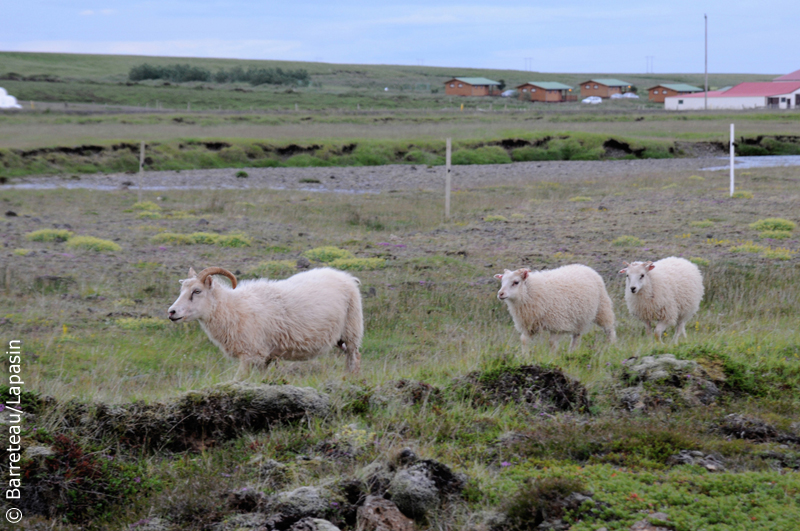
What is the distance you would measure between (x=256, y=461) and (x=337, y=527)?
110 cm

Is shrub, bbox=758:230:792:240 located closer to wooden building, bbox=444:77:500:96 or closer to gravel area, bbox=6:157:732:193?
gravel area, bbox=6:157:732:193

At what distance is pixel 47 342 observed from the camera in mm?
9398

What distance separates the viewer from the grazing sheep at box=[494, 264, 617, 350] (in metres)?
10.0

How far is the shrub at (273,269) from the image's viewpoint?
1379cm

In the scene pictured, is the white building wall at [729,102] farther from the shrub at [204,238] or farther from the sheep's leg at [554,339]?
the sheep's leg at [554,339]

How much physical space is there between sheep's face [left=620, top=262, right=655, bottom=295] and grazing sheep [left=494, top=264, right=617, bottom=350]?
0.43 metres

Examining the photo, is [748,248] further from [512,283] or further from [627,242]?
[512,283]

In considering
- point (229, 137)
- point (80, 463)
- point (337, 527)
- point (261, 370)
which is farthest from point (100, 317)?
point (229, 137)

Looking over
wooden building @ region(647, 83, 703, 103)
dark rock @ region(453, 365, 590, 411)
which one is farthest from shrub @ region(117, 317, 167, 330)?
wooden building @ region(647, 83, 703, 103)

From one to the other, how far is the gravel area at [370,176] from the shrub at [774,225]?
16224 millimetres

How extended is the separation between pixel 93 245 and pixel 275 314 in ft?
30.1

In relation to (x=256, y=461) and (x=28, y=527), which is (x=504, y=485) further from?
(x=28, y=527)

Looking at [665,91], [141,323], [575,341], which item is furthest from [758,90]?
[141,323]

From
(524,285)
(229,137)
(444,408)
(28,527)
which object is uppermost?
(229,137)
